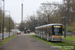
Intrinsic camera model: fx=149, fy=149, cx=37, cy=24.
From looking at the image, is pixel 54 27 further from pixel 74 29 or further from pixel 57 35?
pixel 74 29

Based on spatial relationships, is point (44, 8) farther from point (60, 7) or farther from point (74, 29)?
point (74, 29)

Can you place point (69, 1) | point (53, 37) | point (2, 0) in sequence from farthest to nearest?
point (69, 1), point (2, 0), point (53, 37)

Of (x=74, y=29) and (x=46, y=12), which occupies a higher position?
(x=46, y=12)

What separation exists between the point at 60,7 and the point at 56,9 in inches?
57.9

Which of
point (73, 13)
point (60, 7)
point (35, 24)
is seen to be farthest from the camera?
point (35, 24)

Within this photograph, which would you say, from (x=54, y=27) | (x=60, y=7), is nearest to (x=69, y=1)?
(x=60, y=7)

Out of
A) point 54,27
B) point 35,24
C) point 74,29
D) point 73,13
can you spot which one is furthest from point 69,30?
point 54,27

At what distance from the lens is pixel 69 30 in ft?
170

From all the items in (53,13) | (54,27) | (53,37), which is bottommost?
(53,37)

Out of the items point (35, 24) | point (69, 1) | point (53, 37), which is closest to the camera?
point (53, 37)

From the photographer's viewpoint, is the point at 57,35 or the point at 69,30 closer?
the point at 57,35

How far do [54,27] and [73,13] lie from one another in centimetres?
3309

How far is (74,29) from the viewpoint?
169ft

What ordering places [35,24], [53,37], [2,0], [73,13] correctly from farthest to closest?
[35,24]
[73,13]
[2,0]
[53,37]
